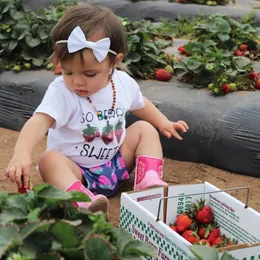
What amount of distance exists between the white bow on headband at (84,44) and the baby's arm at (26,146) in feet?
1.13

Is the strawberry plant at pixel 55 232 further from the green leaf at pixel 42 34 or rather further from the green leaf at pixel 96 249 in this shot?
the green leaf at pixel 42 34

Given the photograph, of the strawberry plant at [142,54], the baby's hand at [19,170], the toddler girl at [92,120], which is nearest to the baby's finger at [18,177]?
the baby's hand at [19,170]

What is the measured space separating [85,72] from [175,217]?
746 millimetres

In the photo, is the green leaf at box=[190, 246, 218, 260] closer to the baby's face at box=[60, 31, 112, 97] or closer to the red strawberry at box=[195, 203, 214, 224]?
the red strawberry at box=[195, 203, 214, 224]

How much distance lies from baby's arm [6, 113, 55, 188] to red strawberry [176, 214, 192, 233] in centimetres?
62

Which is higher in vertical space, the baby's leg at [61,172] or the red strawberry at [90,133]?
the red strawberry at [90,133]

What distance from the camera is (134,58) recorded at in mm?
4188

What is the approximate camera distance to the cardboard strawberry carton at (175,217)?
2.04 m

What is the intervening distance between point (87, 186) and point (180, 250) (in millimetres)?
1064

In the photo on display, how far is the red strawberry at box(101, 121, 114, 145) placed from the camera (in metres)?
3.03

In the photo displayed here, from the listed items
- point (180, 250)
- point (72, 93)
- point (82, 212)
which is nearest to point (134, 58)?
point (72, 93)

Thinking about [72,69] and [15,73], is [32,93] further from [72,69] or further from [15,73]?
[72,69]

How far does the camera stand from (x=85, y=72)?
2.80 m

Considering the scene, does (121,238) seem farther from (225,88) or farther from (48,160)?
(225,88)
